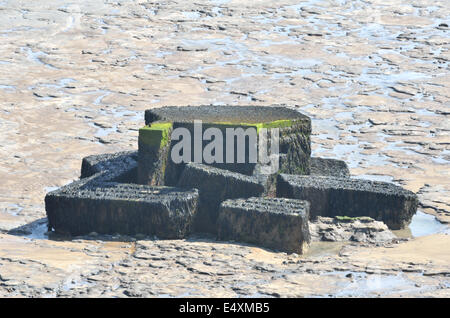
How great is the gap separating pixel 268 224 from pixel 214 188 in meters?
0.71

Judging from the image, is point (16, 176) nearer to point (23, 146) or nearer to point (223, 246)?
point (23, 146)

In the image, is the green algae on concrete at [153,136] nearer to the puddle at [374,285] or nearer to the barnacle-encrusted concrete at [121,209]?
the barnacle-encrusted concrete at [121,209]

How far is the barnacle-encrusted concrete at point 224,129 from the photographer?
25.9ft

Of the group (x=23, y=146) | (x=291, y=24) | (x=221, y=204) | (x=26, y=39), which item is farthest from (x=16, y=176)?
(x=291, y=24)

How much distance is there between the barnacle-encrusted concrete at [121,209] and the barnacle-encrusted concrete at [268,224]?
12.8 inches

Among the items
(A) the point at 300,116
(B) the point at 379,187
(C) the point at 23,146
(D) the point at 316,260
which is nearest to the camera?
(D) the point at 316,260

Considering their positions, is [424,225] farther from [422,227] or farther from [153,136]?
[153,136]

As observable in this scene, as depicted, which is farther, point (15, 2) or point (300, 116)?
point (15, 2)

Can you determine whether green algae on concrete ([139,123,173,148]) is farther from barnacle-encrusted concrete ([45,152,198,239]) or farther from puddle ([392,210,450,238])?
puddle ([392,210,450,238])

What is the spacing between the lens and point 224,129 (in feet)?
26.3

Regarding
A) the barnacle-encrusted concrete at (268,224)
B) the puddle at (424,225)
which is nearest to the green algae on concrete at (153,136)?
the barnacle-encrusted concrete at (268,224)

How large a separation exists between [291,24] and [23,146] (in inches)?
256

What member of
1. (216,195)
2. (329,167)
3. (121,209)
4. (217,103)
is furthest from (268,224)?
(217,103)

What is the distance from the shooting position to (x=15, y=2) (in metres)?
16.4
